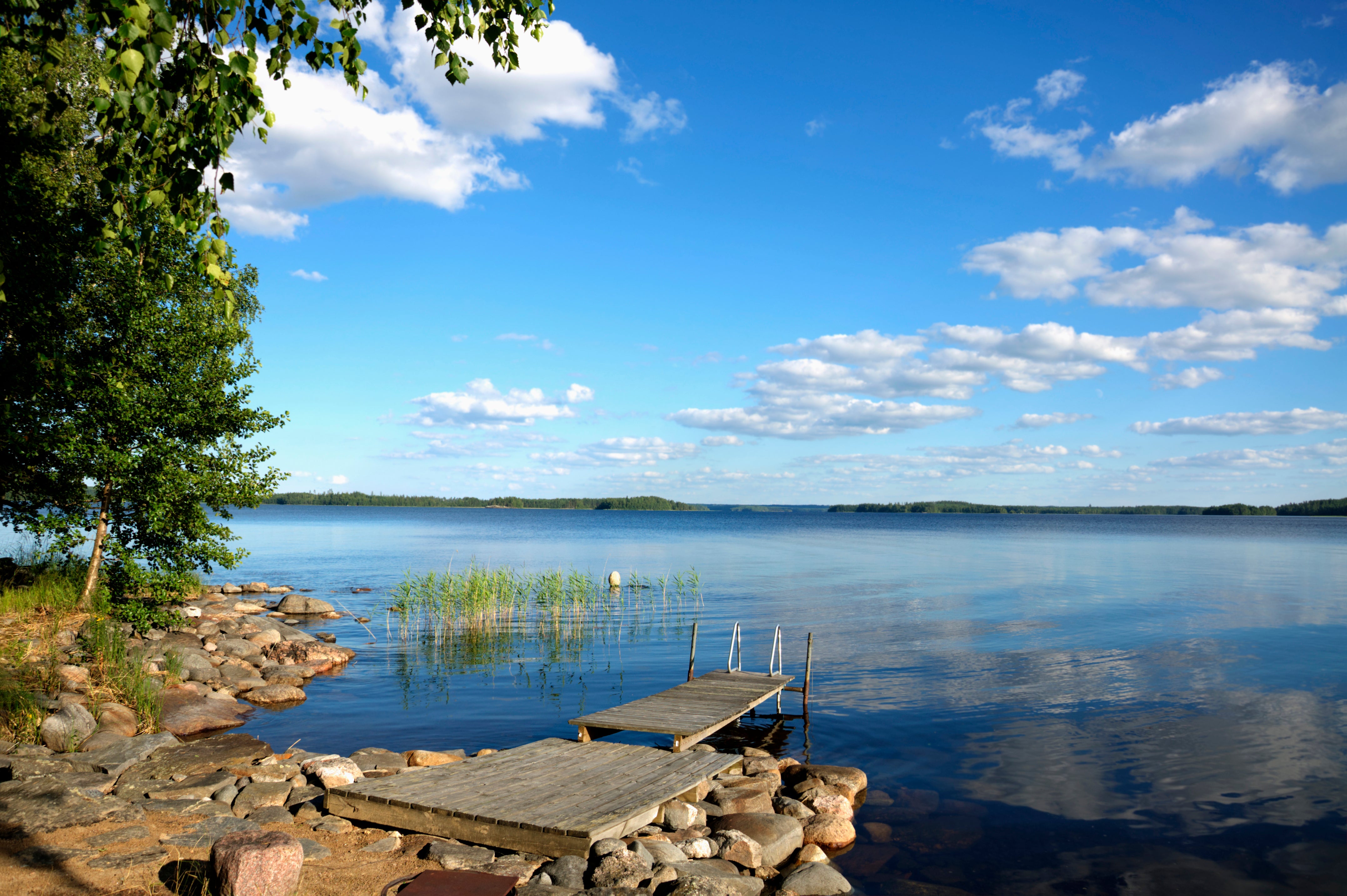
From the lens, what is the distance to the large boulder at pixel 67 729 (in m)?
11.2

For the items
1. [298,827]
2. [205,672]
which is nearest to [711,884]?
[298,827]

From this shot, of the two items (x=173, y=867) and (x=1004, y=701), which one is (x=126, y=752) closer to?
(x=173, y=867)

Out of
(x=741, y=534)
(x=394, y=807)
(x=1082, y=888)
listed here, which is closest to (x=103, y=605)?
(x=394, y=807)

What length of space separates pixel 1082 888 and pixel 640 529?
363 feet

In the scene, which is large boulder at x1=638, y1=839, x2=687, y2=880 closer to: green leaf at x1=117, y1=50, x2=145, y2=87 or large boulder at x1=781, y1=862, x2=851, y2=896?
large boulder at x1=781, y1=862, x2=851, y2=896

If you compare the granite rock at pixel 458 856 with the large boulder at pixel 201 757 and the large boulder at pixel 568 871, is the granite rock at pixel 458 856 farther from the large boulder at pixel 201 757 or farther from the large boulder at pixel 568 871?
the large boulder at pixel 201 757

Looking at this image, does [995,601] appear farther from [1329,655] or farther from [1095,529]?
[1095,529]

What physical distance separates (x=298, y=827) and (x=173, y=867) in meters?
1.90

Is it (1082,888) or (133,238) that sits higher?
(133,238)

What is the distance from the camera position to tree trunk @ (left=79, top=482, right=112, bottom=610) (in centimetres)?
1705

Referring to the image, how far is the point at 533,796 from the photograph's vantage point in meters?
10.1

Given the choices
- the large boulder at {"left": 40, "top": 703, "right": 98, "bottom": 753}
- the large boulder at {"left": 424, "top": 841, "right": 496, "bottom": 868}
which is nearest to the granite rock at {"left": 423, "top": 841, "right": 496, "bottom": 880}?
the large boulder at {"left": 424, "top": 841, "right": 496, "bottom": 868}

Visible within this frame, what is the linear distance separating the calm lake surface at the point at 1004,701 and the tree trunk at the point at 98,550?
4955mm

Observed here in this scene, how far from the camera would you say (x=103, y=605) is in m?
16.9
